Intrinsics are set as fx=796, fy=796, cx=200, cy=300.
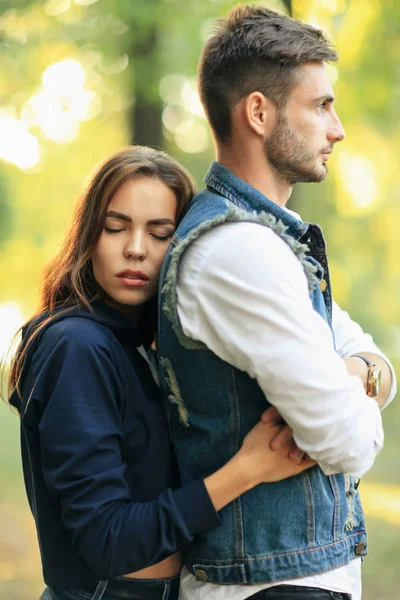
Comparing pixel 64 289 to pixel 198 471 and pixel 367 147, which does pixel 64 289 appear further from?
pixel 367 147

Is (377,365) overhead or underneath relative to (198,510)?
overhead

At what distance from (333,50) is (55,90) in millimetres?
6628

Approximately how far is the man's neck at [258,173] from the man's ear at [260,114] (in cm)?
7

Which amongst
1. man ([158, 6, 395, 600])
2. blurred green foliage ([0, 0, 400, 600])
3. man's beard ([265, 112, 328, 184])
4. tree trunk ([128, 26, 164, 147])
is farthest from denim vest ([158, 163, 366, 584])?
tree trunk ([128, 26, 164, 147])

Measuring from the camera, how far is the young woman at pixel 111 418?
1836 mm

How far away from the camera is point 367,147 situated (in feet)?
56.2

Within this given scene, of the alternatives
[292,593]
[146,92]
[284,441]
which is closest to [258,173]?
[284,441]

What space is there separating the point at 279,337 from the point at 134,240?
570 millimetres

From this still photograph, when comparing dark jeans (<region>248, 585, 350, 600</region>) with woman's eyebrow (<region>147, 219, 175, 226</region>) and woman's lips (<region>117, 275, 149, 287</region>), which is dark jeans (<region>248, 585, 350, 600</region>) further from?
woman's eyebrow (<region>147, 219, 175, 226</region>)

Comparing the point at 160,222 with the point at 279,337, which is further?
the point at 160,222

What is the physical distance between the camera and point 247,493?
6.22 ft

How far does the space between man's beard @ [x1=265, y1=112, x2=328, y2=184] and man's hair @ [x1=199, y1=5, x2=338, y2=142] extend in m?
0.08

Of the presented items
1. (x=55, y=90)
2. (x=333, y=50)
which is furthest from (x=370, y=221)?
(x=333, y=50)

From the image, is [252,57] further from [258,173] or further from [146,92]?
[146,92]
